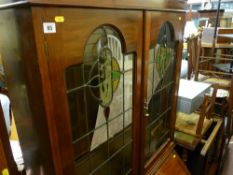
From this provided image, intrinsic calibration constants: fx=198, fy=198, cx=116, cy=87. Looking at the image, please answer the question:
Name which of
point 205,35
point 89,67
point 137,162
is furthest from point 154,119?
point 205,35

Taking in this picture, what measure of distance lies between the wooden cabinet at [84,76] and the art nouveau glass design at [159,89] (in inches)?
0.5

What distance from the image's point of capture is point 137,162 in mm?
1150

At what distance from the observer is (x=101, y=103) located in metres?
0.83

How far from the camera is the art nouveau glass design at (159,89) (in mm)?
1109

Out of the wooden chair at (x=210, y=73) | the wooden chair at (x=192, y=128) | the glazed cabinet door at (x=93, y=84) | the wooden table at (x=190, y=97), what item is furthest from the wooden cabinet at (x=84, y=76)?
the wooden chair at (x=210, y=73)

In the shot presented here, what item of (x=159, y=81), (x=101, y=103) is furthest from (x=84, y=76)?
(x=159, y=81)

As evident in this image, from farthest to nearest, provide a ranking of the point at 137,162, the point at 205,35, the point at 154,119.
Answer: the point at 205,35, the point at 154,119, the point at 137,162

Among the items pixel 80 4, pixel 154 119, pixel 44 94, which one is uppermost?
pixel 80 4

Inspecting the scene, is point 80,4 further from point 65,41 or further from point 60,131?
point 60,131

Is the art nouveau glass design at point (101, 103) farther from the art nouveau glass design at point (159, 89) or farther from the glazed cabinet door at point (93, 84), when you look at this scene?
the art nouveau glass design at point (159, 89)

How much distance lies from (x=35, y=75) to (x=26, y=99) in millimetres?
153

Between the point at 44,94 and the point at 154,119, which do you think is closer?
the point at 44,94

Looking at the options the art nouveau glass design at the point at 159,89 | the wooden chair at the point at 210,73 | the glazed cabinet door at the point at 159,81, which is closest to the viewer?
the glazed cabinet door at the point at 159,81

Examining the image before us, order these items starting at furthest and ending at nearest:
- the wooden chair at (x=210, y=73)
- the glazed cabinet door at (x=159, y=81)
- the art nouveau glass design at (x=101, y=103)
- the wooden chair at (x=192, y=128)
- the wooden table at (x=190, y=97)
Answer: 1. the wooden chair at (x=210, y=73)
2. the wooden chair at (x=192, y=128)
3. the wooden table at (x=190, y=97)
4. the glazed cabinet door at (x=159, y=81)
5. the art nouveau glass design at (x=101, y=103)
